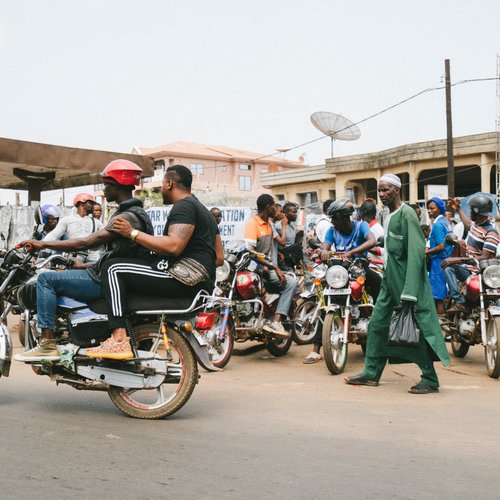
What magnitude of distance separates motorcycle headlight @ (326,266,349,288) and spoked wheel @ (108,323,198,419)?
102 inches

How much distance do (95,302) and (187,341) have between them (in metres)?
0.74

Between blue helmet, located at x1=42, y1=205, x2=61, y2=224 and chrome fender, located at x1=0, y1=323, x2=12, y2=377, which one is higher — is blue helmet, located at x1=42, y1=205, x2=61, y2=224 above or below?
above

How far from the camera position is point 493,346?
693 centimetres

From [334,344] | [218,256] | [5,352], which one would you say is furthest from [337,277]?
[5,352]

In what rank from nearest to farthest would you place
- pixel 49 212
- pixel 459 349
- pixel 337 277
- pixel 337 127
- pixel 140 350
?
pixel 140 350 → pixel 337 277 → pixel 459 349 → pixel 49 212 → pixel 337 127

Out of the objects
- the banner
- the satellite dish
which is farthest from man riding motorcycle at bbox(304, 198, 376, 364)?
the satellite dish

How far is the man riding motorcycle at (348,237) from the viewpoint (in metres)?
7.68

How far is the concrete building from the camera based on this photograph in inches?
1172

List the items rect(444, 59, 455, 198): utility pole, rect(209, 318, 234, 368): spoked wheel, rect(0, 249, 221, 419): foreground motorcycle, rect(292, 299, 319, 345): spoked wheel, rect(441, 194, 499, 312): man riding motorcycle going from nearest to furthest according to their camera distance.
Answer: rect(0, 249, 221, 419): foreground motorcycle
rect(441, 194, 499, 312): man riding motorcycle
rect(209, 318, 234, 368): spoked wheel
rect(292, 299, 319, 345): spoked wheel
rect(444, 59, 455, 198): utility pole

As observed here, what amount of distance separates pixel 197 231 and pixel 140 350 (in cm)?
95

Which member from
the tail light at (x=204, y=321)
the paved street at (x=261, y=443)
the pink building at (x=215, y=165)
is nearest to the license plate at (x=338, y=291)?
the paved street at (x=261, y=443)

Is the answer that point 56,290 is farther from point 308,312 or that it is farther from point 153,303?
point 308,312

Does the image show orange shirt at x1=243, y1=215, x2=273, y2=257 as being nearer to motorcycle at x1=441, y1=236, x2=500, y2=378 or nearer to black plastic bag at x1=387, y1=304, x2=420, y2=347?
Result: motorcycle at x1=441, y1=236, x2=500, y2=378

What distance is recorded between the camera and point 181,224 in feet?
16.5
